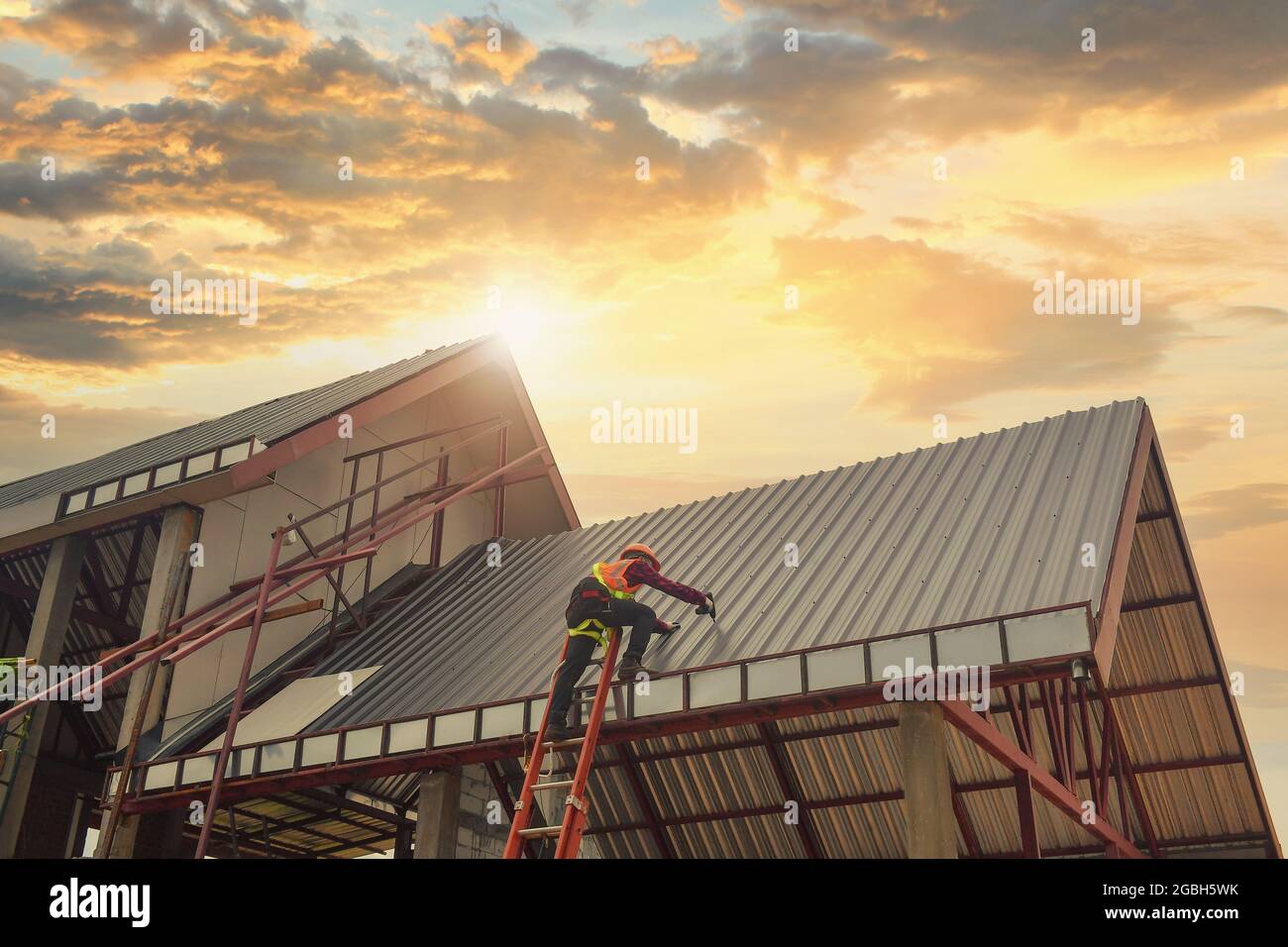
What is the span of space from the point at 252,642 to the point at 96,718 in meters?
10.2

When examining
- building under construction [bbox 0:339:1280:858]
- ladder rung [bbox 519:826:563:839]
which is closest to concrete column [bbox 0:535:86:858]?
building under construction [bbox 0:339:1280:858]

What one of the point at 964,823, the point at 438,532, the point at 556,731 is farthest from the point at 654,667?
the point at 438,532

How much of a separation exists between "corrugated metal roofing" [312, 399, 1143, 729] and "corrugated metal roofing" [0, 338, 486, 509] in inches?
190

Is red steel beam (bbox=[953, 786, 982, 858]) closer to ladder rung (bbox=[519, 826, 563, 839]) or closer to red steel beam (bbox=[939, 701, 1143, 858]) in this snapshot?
red steel beam (bbox=[939, 701, 1143, 858])

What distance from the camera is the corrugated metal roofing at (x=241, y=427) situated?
26047 millimetres

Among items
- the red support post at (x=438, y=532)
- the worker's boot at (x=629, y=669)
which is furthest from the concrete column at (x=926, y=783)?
the red support post at (x=438, y=532)

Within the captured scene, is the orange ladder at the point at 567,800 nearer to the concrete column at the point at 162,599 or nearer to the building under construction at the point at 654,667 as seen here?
the building under construction at the point at 654,667

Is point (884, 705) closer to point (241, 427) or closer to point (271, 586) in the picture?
point (271, 586)

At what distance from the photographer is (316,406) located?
89.7ft

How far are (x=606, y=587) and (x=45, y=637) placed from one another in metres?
13.8

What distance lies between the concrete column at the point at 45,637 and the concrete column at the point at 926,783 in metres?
16.6

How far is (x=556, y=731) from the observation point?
1560 centimetres
